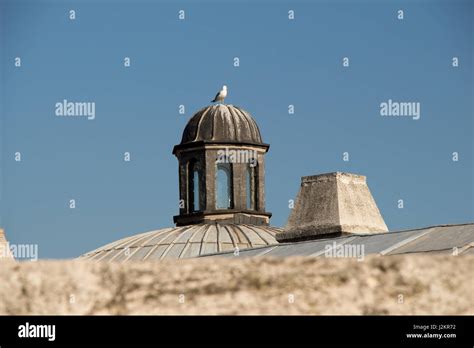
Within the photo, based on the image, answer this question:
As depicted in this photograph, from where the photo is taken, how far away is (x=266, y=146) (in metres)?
52.3

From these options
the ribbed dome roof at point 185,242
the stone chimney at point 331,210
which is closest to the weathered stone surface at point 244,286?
the stone chimney at point 331,210

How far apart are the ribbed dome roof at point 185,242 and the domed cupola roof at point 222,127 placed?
5.05m

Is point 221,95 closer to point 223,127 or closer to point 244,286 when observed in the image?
point 223,127

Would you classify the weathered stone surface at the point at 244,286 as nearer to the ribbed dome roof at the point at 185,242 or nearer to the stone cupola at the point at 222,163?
the ribbed dome roof at the point at 185,242

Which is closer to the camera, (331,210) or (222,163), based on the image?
(331,210)

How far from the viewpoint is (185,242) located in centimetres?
4369

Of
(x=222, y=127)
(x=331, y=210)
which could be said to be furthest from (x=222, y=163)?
(x=331, y=210)

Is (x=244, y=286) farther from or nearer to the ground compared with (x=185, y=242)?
nearer to the ground

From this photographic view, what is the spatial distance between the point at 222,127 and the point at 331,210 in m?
27.5

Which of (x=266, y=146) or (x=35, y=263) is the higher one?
(x=266, y=146)
